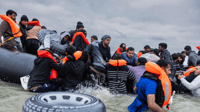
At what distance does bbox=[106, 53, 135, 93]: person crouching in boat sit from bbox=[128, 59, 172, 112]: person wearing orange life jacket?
5.77 feet

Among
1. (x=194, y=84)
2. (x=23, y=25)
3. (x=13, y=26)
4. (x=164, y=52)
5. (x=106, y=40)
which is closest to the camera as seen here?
(x=194, y=84)

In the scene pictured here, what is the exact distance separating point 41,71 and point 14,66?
1301 millimetres

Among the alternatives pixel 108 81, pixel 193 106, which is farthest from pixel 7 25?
pixel 193 106

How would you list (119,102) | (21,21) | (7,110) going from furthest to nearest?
(21,21), (119,102), (7,110)

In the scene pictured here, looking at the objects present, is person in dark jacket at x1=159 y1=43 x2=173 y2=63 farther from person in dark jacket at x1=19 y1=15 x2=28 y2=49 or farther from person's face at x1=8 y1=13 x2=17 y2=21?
person's face at x1=8 y1=13 x2=17 y2=21

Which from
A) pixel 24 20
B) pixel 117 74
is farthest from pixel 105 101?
pixel 24 20

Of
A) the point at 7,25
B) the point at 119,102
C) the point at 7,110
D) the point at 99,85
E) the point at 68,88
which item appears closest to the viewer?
the point at 7,110

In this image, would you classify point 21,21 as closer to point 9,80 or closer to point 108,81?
point 9,80

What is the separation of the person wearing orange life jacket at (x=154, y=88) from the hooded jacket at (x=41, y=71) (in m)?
2.38

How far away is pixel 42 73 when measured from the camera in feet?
13.9

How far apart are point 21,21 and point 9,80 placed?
2.16 metres

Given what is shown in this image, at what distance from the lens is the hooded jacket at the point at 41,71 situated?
4.22 m

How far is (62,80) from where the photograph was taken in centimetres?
446

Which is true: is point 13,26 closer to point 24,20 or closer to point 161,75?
point 24,20
